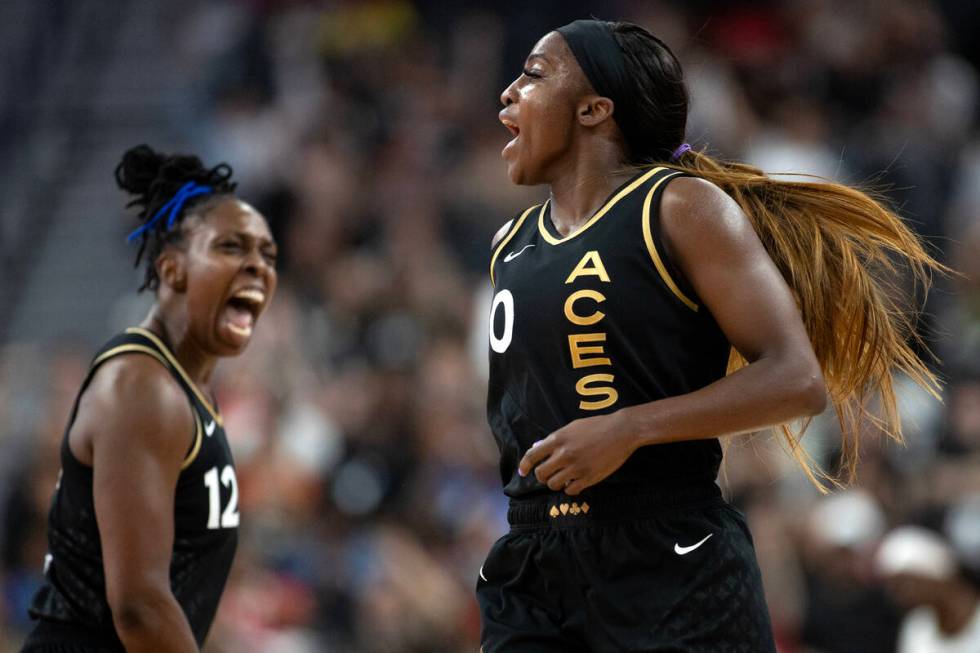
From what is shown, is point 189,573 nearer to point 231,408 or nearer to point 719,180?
point 719,180

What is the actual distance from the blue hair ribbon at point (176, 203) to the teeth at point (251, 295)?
1.07ft

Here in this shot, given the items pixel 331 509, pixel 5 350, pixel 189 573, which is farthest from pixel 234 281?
pixel 5 350

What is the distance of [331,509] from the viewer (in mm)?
8773

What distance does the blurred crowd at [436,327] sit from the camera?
24.7 feet

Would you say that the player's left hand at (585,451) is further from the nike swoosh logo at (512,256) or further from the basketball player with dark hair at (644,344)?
the nike swoosh logo at (512,256)

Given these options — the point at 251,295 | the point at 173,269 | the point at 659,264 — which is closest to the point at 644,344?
the point at 659,264

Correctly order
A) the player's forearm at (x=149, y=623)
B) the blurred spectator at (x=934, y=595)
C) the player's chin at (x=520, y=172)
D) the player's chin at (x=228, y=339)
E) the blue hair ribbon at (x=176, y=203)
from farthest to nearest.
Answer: the blurred spectator at (x=934, y=595) < the blue hair ribbon at (x=176, y=203) < the player's chin at (x=228, y=339) < the player's forearm at (x=149, y=623) < the player's chin at (x=520, y=172)

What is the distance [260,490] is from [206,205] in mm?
4596

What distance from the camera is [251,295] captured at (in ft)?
14.8

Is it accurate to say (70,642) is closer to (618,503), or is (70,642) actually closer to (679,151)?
(618,503)

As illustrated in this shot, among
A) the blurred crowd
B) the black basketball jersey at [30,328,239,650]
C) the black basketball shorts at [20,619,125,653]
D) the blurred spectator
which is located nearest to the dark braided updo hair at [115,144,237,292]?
the black basketball jersey at [30,328,239,650]

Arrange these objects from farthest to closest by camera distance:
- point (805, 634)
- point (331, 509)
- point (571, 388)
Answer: point (331, 509) → point (805, 634) → point (571, 388)

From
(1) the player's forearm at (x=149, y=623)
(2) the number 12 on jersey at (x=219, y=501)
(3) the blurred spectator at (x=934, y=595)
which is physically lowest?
Answer: (3) the blurred spectator at (x=934, y=595)

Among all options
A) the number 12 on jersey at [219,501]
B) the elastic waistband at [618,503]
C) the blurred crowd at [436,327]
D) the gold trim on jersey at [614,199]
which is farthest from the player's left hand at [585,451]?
the blurred crowd at [436,327]
